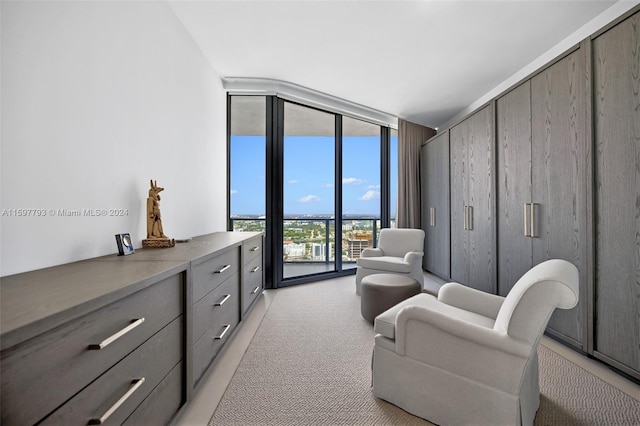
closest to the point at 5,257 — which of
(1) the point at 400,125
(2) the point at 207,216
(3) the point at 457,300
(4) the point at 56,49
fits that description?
(4) the point at 56,49

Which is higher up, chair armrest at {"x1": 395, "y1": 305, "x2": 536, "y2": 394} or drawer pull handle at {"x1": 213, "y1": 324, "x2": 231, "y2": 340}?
chair armrest at {"x1": 395, "y1": 305, "x2": 536, "y2": 394}

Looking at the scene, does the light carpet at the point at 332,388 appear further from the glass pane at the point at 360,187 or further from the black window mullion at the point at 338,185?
the glass pane at the point at 360,187

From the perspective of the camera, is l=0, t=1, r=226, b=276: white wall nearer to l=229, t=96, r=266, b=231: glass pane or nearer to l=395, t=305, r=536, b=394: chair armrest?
l=229, t=96, r=266, b=231: glass pane

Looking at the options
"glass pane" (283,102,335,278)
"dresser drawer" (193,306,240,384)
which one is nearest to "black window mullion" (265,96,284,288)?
"glass pane" (283,102,335,278)

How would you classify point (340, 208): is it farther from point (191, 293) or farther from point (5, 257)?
point (5, 257)

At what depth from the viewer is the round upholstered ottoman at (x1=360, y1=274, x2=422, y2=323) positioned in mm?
2455

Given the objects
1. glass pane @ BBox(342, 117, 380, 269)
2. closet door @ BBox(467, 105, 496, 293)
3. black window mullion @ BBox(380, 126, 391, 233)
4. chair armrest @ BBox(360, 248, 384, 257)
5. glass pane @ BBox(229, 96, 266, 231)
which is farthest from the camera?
black window mullion @ BBox(380, 126, 391, 233)

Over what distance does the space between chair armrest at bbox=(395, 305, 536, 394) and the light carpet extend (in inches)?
13.8

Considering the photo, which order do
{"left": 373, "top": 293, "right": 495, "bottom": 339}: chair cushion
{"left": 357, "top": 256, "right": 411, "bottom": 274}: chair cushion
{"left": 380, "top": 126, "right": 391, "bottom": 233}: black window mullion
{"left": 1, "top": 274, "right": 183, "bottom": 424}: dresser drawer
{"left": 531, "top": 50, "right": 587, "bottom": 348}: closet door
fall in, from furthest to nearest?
{"left": 380, "top": 126, "right": 391, "bottom": 233}: black window mullion, {"left": 357, "top": 256, "right": 411, "bottom": 274}: chair cushion, {"left": 531, "top": 50, "right": 587, "bottom": 348}: closet door, {"left": 373, "top": 293, "right": 495, "bottom": 339}: chair cushion, {"left": 1, "top": 274, "right": 183, "bottom": 424}: dresser drawer

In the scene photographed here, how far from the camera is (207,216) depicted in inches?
123

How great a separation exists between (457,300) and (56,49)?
2.62m

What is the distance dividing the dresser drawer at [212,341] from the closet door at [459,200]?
2.85 m

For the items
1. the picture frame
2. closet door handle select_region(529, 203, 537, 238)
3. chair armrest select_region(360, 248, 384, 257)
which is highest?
closet door handle select_region(529, 203, 537, 238)

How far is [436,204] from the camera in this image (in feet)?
14.0
